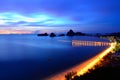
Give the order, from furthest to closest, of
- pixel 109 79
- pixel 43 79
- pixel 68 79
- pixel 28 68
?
pixel 28 68
pixel 43 79
pixel 68 79
pixel 109 79

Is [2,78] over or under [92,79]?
under

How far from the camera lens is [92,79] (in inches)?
411

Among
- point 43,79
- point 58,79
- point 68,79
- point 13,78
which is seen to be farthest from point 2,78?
point 68,79

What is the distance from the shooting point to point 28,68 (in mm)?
32562

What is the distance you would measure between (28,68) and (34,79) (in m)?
8.01

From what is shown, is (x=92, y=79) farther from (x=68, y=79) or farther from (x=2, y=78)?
(x=2, y=78)

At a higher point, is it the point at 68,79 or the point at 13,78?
the point at 68,79

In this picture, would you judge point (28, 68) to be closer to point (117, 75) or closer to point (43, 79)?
point (43, 79)

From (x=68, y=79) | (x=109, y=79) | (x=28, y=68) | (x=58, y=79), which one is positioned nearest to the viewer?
(x=109, y=79)

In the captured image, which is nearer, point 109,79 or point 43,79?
point 109,79

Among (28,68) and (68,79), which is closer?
(68,79)

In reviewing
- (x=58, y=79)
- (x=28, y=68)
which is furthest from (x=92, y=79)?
(x=28, y=68)

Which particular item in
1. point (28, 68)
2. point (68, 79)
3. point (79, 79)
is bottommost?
point (28, 68)

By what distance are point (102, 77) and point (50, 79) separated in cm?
1410
